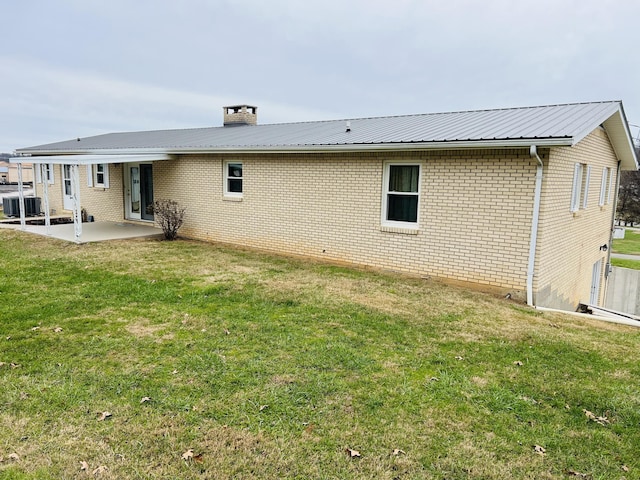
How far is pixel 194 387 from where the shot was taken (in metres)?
4.35

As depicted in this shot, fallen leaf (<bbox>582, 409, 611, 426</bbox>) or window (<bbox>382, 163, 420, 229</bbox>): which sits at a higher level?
window (<bbox>382, 163, 420, 229</bbox>)

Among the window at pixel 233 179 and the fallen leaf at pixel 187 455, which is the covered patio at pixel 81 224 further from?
the fallen leaf at pixel 187 455

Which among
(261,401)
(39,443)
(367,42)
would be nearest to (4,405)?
(39,443)

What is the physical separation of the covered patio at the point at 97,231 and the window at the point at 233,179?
2.79 metres

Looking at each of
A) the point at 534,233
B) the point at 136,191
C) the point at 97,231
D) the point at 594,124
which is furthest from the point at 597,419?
the point at 136,191

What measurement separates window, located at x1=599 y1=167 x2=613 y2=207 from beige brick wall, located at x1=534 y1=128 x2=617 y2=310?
0.17 metres

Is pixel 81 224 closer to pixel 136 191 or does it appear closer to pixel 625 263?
pixel 136 191

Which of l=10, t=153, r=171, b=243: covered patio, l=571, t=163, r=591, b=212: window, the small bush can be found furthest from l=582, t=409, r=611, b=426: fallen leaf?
l=10, t=153, r=171, b=243: covered patio

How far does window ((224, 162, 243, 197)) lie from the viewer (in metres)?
13.0

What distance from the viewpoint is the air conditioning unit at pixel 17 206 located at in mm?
18922

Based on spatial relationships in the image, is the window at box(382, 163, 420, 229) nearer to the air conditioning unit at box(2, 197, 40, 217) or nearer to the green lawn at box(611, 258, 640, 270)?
the air conditioning unit at box(2, 197, 40, 217)

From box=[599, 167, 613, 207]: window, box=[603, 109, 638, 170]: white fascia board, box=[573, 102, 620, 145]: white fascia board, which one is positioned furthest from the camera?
Answer: box=[599, 167, 613, 207]: window

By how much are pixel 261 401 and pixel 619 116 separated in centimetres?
1070

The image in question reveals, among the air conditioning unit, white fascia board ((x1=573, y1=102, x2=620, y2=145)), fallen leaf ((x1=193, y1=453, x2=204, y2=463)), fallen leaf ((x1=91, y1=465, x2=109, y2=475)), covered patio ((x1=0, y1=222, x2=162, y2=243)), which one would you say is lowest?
fallen leaf ((x1=91, y1=465, x2=109, y2=475))
